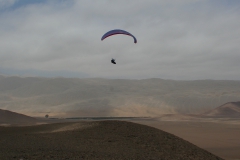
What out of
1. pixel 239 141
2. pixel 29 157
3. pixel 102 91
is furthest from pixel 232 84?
pixel 29 157

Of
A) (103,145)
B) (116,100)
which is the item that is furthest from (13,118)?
(116,100)

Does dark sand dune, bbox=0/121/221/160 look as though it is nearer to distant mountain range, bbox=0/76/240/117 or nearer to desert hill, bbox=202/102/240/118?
desert hill, bbox=202/102/240/118

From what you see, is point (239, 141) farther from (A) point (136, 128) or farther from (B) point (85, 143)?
(B) point (85, 143)

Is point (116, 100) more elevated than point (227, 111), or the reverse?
point (116, 100)

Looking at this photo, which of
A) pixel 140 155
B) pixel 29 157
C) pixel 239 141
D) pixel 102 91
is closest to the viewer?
pixel 29 157

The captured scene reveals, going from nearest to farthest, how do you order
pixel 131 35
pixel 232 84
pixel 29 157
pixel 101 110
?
pixel 29 157 < pixel 131 35 < pixel 101 110 < pixel 232 84

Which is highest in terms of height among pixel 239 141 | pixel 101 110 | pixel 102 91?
pixel 102 91

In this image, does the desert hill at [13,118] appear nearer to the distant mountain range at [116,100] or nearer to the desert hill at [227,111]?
the distant mountain range at [116,100]

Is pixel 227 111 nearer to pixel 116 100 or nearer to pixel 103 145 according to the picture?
pixel 116 100

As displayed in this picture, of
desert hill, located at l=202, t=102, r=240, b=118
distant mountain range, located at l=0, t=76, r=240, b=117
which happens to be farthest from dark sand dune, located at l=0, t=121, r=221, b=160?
distant mountain range, located at l=0, t=76, r=240, b=117
